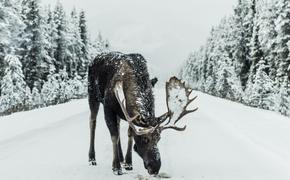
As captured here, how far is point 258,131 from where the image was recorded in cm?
1261

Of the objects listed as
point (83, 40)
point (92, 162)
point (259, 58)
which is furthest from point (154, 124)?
point (83, 40)

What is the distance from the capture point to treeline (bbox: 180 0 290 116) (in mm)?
37219

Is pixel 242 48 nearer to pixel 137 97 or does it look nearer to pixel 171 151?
pixel 171 151

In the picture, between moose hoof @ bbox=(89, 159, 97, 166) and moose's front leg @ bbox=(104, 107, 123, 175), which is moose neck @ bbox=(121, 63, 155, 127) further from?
moose hoof @ bbox=(89, 159, 97, 166)

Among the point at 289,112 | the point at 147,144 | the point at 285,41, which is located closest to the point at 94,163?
the point at 147,144

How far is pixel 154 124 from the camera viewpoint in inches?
254

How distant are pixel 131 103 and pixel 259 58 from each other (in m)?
44.8

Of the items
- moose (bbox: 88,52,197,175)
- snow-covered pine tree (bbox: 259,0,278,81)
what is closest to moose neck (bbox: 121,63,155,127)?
moose (bbox: 88,52,197,175)

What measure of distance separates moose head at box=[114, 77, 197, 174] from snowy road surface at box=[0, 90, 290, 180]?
0.78 metres

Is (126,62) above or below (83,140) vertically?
above

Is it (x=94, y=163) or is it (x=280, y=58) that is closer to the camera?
(x=94, y=163)

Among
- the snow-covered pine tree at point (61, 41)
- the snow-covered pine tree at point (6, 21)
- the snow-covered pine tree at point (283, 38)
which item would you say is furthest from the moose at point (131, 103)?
the snow-covered pine tree at point (61, 41)

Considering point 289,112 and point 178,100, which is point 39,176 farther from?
point 289,112

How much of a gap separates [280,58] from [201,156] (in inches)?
1277
